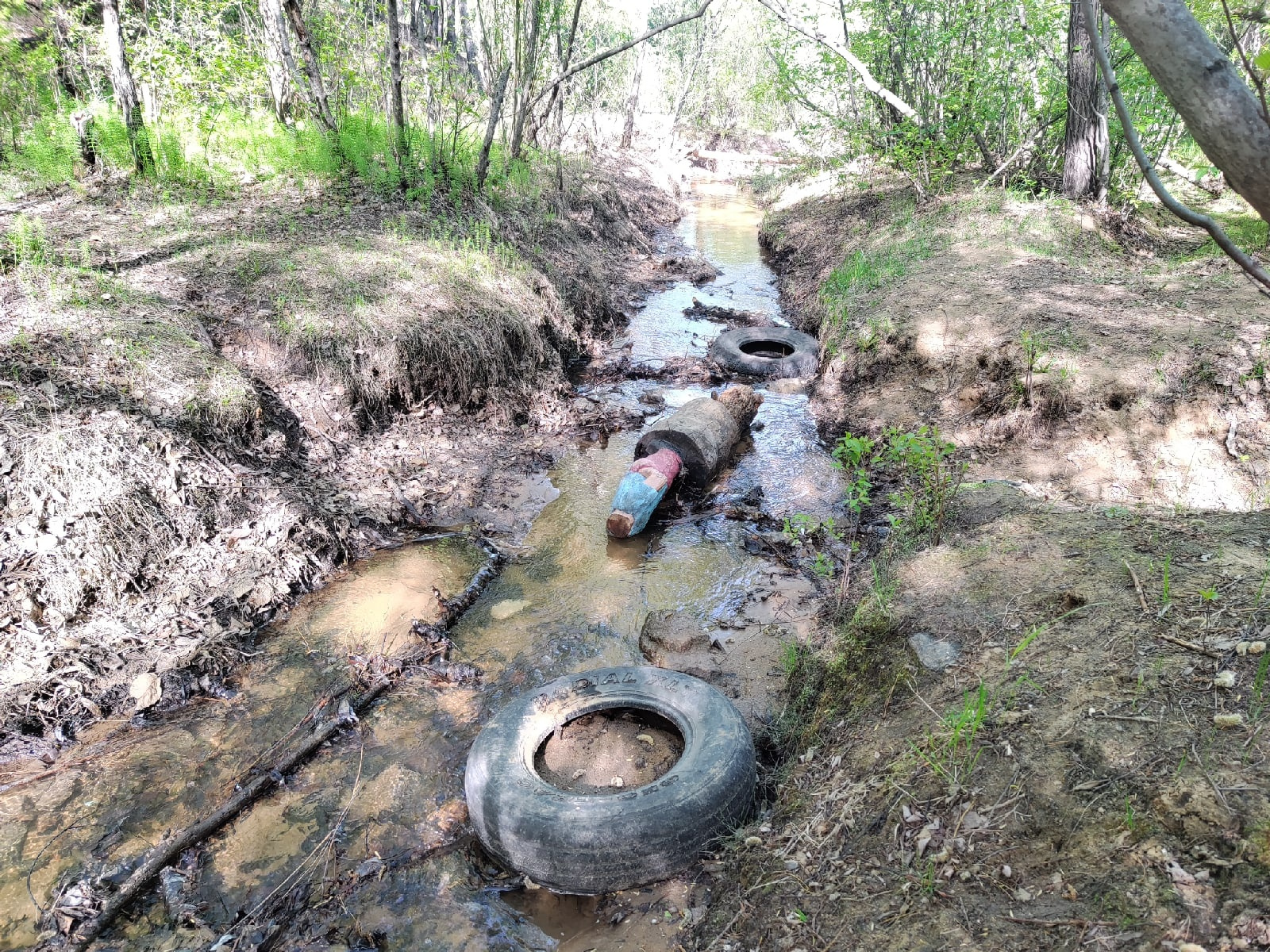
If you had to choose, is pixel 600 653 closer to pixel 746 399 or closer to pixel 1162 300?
pixel 746 399

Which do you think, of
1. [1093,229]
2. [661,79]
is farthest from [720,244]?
[661,79]

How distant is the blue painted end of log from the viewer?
6.21 m

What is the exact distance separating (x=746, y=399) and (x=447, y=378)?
3406 millimetres

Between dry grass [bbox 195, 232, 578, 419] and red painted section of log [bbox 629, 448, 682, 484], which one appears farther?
A: dry grass [bbox 195, 232, 578, 419]

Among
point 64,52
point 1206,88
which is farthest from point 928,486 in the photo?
point 64,52

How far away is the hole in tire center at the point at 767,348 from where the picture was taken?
33.5ft

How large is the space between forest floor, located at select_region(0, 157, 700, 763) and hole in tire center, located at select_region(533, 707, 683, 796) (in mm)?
2330

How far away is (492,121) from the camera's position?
10.6 meters

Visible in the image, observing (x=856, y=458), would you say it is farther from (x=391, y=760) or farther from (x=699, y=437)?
(x=391, y=760)

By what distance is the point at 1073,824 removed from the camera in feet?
7.97

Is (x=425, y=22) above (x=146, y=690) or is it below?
above

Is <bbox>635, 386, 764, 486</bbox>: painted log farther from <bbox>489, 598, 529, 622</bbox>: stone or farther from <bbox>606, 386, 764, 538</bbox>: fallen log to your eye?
<bbox>489, 598, 529, 622</bbox>: stone

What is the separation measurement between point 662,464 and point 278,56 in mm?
9301

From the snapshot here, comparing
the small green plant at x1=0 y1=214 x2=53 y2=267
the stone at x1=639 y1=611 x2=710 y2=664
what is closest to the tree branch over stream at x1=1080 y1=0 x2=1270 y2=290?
the stone at x1=639 y1=611 x2=710 y2=664
